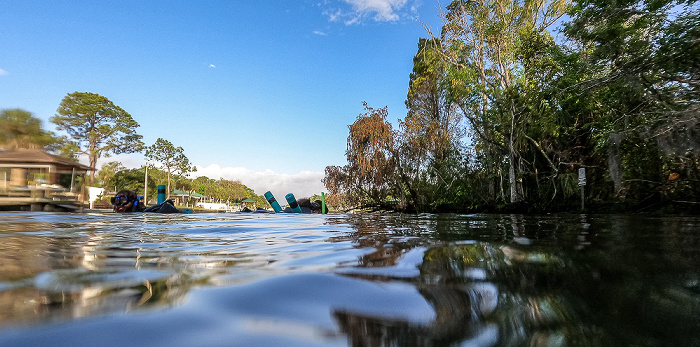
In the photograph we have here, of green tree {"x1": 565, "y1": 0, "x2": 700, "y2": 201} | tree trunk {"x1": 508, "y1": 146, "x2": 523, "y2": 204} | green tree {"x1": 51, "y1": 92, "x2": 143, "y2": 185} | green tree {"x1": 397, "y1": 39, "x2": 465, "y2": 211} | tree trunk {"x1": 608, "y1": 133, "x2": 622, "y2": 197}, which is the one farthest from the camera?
green tree {"x1": 51, "y1": 92, "x2": 143, "y2": 185}

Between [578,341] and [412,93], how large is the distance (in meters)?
19.7

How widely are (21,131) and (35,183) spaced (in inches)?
348

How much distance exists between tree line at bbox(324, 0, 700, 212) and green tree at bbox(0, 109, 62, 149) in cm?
1486

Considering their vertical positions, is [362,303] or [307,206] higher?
[362,303]

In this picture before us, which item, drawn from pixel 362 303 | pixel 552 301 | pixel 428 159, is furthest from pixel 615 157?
pixel 362 303

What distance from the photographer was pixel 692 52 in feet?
18.9

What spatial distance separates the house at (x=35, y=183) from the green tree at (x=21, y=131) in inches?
215

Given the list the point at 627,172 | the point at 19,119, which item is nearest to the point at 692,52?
the point at 627,172

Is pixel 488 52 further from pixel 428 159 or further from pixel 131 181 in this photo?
pixel 131 181

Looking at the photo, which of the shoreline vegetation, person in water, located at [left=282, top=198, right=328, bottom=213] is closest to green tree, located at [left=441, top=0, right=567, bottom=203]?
the shoreline vegetation

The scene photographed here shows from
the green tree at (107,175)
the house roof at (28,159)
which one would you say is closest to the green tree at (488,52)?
the house roof at (28,159)

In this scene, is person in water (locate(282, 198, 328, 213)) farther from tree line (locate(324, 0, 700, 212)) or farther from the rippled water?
the rippled water

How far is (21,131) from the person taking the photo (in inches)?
616

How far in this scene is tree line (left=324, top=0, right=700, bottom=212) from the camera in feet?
21.4
